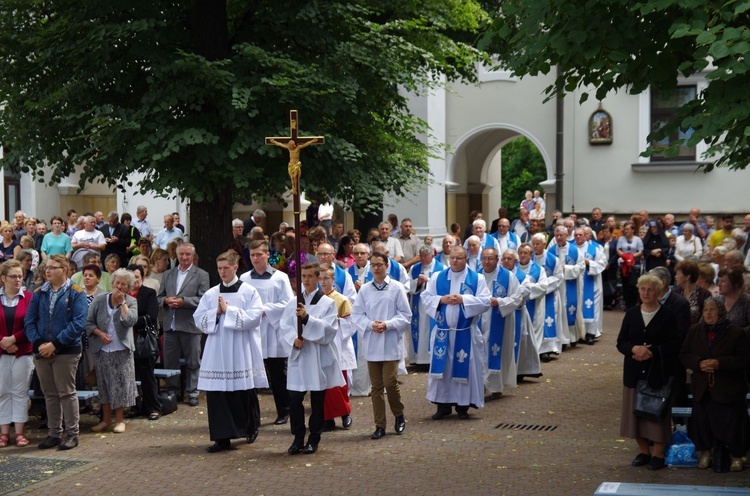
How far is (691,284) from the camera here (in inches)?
426

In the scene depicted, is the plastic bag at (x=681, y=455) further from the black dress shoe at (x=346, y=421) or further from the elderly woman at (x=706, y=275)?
the black dress shoe at (x=346, y=421)

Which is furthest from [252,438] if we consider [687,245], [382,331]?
[687,245]

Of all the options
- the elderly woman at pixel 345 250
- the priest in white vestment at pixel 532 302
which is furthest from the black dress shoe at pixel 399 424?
the elderly woman at pixel 345 250

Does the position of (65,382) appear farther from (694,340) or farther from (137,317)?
(694,340)

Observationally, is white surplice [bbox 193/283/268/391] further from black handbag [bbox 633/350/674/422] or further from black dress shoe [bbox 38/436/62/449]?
black handbag [bbox 633/350/674/422]

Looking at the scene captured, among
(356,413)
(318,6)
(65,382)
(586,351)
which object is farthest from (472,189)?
(65,382)

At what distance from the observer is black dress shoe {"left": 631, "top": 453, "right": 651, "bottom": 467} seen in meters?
9.29

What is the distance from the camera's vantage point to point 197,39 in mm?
14023

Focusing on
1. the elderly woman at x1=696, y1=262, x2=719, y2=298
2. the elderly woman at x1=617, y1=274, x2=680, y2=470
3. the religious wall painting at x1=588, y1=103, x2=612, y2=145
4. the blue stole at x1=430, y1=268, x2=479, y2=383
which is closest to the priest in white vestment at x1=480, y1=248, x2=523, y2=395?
the blue stole at x1=430, y1=268, x2=479, y2=383

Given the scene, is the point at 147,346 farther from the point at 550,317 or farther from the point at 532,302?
the point at 550,317

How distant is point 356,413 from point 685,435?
3.97 meters

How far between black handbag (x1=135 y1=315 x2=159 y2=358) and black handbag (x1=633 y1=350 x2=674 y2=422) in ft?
17.5

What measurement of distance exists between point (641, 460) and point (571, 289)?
833 cm

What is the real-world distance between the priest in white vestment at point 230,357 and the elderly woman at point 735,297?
4409 mm
